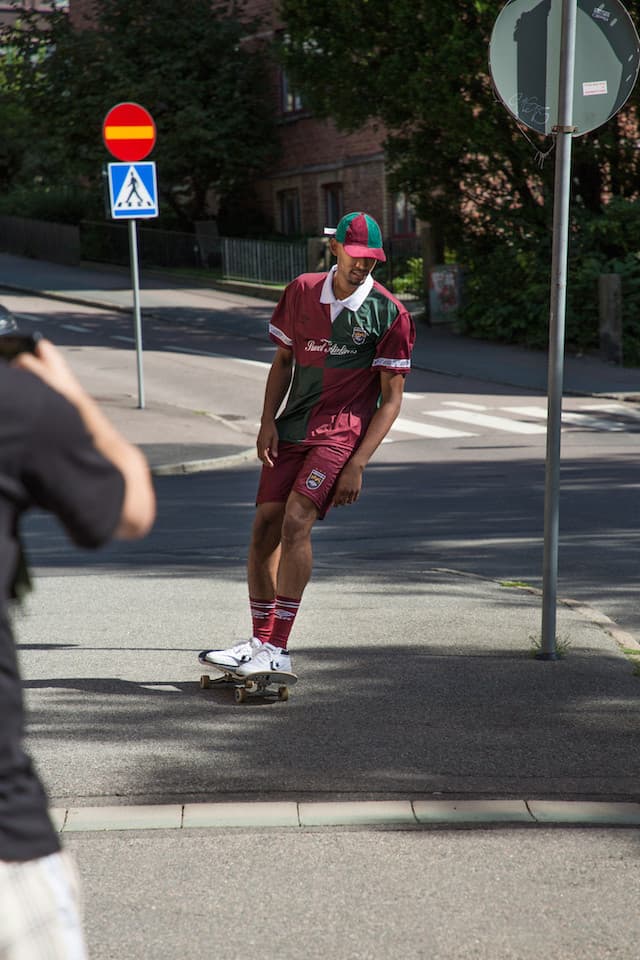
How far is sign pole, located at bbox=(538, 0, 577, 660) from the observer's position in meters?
6.17

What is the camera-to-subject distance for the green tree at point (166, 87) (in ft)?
123

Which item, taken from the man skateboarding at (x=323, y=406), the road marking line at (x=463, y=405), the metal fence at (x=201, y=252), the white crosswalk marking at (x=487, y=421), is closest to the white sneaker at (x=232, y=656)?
the man skateboarding at (x=323, y=406)

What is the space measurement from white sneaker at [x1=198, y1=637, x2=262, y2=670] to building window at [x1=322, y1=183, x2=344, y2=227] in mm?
34350

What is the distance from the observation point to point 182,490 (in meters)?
13.6

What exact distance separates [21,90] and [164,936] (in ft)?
127

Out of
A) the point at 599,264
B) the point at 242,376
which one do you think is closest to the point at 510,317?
the point at 599,264

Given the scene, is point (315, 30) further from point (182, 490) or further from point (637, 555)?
point (637, 555)

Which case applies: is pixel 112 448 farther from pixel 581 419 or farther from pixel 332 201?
pixel 332 201

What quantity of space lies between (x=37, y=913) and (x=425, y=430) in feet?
52.2

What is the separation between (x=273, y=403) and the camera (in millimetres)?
5859

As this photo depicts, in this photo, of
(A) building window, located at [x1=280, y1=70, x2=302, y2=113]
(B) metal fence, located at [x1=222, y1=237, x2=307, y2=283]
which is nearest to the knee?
(B) metal fence, located at [x1=222, y1=237, x2=307, y2=283]

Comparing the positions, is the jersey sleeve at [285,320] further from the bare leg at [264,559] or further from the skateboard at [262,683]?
the skateboard at [262,683]

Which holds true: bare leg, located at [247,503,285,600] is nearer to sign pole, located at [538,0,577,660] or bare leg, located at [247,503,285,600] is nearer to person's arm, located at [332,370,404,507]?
person's arm, located at [332,370,404,507]

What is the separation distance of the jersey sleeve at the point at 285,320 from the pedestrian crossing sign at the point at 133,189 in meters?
11.5
